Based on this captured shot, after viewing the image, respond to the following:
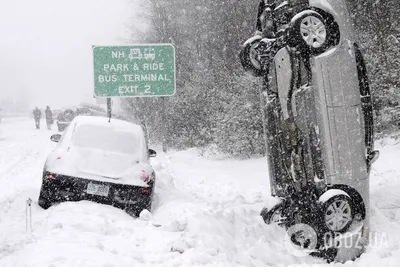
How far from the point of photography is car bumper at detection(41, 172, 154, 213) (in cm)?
692

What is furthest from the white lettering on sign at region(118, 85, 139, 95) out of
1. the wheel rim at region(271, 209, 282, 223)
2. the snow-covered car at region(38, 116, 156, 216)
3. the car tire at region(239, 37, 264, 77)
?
the wheel rim at region(271, 209, 282, 223)

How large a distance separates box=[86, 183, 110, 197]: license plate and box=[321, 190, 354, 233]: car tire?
3.26 meters

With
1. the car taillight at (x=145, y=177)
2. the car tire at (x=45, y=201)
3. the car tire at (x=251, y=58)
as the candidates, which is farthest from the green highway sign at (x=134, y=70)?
the car tire at (x=251, y=58)

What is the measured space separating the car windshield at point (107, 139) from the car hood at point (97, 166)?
0.71 feet

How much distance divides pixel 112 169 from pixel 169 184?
353 centimetres

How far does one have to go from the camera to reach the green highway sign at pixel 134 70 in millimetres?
13586

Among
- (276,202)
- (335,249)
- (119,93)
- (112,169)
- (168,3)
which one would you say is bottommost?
(335,249)

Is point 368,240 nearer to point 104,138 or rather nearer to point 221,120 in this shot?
point 104,138

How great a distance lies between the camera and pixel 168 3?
1044 inches

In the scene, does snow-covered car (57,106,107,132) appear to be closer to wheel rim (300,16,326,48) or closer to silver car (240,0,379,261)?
silver car (240,0,379,261)

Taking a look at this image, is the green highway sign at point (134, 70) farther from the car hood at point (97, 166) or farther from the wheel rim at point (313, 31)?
the wheel rim at point (313, 31)

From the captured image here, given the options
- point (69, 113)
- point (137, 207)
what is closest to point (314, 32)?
point (137, 207)

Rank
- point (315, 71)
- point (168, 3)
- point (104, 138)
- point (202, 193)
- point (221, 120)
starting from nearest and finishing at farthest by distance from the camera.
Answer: point (315, 71)
point (104, 138)
point (202, 193)
point (221, 120)
point (168, 3)

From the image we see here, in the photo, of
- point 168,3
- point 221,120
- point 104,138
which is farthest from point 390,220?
point 168,3
